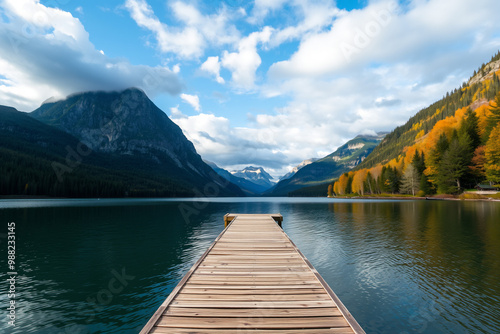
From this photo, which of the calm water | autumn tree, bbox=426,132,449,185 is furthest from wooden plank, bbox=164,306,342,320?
autumn tree, bbox=426,132,449,185

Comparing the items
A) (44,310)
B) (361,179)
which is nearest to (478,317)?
(44,310)

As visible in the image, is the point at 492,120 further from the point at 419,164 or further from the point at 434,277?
Result: the point at 434,277

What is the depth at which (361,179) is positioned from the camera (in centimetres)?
17112

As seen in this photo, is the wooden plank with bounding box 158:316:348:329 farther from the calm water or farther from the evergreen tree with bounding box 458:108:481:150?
the evergreen tree with bounding box 458:108:481:150

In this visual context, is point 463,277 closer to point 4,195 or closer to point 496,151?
point 496,151

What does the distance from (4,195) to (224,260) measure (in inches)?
7297

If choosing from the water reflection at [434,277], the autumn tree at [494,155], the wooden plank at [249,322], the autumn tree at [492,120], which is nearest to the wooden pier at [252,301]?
the wooden plank at [249,322]

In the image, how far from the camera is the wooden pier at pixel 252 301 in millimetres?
6195

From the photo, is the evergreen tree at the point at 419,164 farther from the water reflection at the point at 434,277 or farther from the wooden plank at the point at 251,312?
the wooden plank at the point at 251,312

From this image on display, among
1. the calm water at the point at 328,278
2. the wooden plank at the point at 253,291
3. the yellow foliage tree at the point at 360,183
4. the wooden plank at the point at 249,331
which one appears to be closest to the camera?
the wooden plank at the point at 249,331

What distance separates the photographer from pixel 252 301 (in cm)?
771

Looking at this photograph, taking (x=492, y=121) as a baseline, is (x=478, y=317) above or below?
below

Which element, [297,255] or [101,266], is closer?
[297,255]

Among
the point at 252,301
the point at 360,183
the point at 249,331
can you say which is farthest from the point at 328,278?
the point at 360,183
